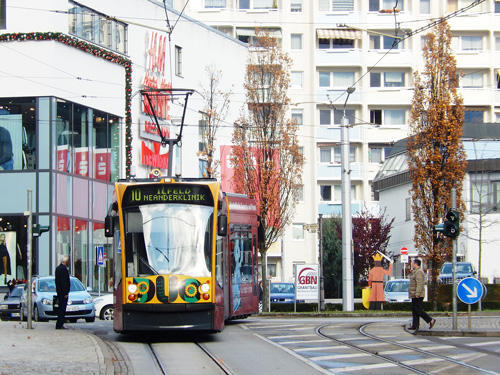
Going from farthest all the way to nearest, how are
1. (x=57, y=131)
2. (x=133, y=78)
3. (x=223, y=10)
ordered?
(x=223, y=10) → (x=133, y=78) → (x=57, y=131)

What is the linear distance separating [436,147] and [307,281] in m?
7.02

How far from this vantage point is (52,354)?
15891 millimetres

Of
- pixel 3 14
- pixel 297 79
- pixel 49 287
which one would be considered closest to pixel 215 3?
pixel 297 79

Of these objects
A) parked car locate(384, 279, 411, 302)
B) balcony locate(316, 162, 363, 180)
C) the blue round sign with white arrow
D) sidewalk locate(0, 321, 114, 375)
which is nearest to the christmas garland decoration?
parked car locate(384, 279, 411, 302)

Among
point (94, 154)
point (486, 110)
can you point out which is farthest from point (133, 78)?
point (486, 110)

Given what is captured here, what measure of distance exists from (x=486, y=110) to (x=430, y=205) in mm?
41568

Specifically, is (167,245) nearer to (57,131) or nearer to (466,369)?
(466,369)

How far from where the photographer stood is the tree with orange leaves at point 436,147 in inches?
1419

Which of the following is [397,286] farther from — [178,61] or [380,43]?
[380,43]

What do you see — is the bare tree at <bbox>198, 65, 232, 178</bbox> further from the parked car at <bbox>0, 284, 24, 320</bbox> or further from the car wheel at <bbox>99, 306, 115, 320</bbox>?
the parked car at <bbox>0, 284, 24, 320</bbox>

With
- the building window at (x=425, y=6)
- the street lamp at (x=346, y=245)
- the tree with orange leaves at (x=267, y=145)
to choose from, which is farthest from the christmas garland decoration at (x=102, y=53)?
the building window at (x=425, y=6)

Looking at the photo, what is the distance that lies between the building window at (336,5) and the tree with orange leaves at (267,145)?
1439 inches

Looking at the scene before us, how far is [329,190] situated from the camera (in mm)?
74562

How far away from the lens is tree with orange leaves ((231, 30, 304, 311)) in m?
38.6
